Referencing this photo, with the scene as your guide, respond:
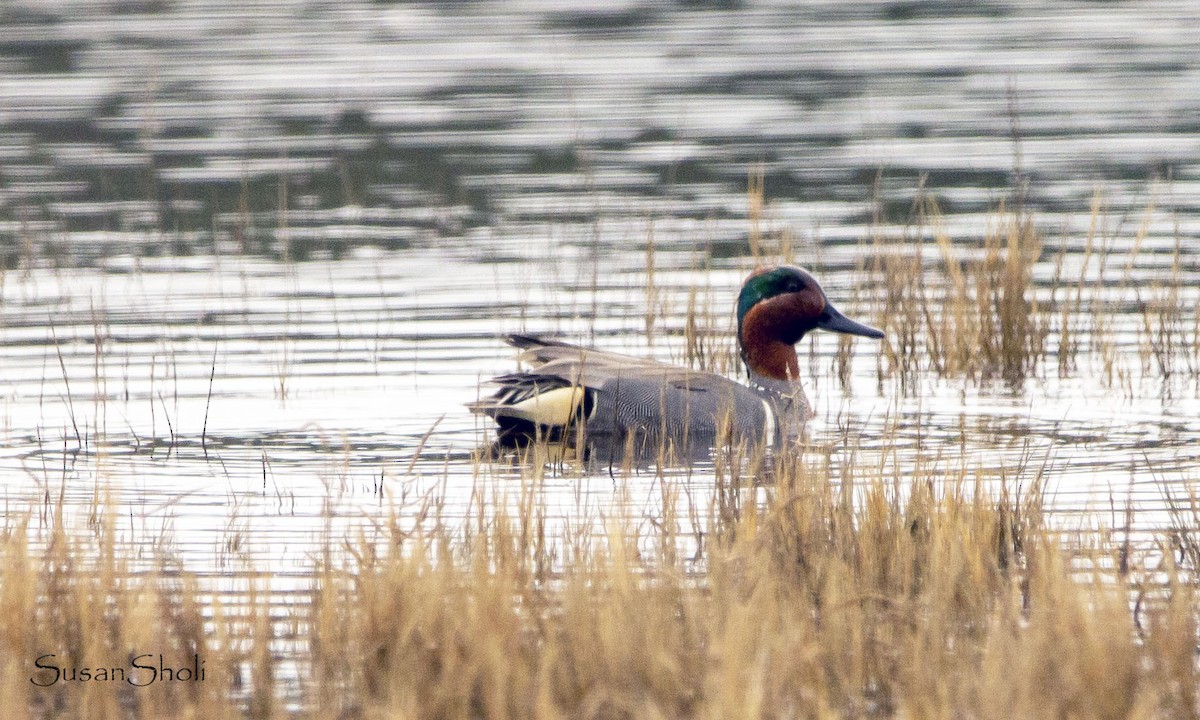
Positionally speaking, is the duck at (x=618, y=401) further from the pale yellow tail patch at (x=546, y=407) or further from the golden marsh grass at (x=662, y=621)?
the golden marsh grass at (x=662, y=621)

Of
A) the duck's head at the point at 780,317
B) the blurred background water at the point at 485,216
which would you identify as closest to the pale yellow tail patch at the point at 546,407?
the blurred background water at the point at 485,216

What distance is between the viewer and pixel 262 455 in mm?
7504

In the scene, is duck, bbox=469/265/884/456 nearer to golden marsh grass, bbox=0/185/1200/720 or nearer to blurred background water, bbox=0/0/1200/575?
blurred background water, bbox=0/0/1200/575

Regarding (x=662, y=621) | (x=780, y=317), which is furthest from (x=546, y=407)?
(x=662, y=621)

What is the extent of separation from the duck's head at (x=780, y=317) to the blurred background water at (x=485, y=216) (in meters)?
0.33

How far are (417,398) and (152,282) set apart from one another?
3.24 metres

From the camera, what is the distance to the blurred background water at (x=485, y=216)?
737 cm

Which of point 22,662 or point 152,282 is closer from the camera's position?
point 22,662

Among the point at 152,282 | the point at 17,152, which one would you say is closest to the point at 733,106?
the point at 17,152

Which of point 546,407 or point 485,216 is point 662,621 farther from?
point 485,216

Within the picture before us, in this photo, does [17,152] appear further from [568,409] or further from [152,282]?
[568,409]

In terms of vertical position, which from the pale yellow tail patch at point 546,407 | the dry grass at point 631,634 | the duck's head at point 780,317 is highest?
the duck's head at point 780,317

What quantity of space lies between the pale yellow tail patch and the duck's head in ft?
4.08

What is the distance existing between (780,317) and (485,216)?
4.79 m
